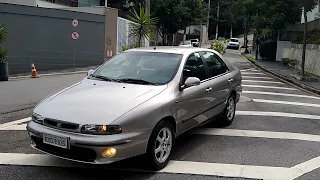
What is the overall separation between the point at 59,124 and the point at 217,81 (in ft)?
10.4

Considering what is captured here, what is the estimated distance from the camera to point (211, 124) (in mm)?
7371

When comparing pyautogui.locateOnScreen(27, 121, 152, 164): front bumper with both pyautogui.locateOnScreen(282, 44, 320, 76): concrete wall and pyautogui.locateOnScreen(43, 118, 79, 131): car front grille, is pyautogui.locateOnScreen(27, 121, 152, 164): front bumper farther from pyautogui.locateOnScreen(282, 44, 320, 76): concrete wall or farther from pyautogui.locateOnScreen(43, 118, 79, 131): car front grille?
pyautogui.locateOnScreen(282, 44, 320, 76): concrete wall

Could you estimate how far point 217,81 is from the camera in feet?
21.3

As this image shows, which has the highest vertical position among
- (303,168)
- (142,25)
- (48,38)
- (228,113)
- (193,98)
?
(142,25)

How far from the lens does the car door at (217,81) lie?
6.35 m

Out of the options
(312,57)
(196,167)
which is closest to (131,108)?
(196,167)

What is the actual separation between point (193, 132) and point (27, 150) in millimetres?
2892

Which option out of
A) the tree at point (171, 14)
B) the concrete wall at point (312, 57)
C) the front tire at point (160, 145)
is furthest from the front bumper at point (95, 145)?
the tree at point (171, 14)

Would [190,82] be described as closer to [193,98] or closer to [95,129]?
[193,98]

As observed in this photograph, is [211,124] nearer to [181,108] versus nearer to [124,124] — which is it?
[181,108]

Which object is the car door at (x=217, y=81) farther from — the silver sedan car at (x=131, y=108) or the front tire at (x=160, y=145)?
the front tire at (x=160, y=145)

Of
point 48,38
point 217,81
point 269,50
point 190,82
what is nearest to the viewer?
point 190,82

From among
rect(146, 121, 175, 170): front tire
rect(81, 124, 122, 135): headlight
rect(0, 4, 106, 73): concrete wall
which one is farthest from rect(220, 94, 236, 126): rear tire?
rect(0, 4, 106, 73): concrete wall

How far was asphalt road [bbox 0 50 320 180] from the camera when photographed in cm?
468
